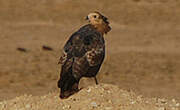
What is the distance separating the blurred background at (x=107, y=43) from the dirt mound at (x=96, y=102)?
6772 mm

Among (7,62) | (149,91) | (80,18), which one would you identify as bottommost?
(149,91)

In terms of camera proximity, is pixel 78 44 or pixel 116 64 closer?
pixel 78 44

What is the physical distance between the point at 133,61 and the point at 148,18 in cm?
1100

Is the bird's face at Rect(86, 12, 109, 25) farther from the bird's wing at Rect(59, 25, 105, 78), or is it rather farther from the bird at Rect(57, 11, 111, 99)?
the bird's wing at Rect(59, 25, 105, 78)

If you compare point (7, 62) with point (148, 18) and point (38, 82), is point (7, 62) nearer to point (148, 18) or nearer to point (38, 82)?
point (38, 82)

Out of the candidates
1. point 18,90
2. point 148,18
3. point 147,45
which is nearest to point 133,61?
point 147,45

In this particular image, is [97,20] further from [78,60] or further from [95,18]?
[78,60]

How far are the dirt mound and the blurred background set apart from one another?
22.2 ft

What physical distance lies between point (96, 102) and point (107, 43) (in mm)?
18467

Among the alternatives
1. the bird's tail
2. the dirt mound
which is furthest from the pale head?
the bird's tail

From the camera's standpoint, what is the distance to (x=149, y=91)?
20031mm

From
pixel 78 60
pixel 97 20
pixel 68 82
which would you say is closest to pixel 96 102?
pixel 68 82

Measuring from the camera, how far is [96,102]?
10.1m

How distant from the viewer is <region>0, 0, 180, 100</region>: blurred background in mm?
20938
